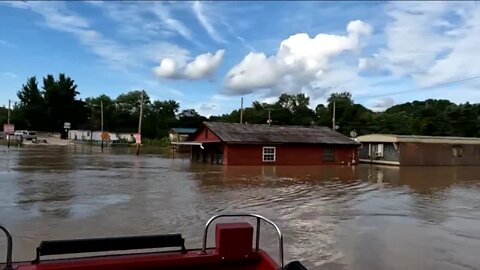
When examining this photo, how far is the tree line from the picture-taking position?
7007 cm

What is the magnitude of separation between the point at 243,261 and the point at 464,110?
61222 millimetres

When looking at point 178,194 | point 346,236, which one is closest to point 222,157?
point 178,194

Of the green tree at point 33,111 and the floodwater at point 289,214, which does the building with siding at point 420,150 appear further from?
the green tree at point 33,111

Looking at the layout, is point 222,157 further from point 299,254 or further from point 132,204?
point 299,254

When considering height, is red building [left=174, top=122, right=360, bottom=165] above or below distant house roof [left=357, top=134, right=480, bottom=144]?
below

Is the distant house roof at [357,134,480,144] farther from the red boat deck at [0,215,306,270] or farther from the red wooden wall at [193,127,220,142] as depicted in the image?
the red boat deck at [0,215,306,270]

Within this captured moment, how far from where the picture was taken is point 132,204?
39.7 feet

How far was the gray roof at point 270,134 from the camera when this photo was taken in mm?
31859

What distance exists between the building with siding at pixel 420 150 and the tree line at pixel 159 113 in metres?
23.4

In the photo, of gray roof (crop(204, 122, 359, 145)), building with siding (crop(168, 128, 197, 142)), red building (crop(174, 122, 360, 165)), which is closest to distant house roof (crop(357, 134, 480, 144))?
red building (crop(174, 122, 360, 165))

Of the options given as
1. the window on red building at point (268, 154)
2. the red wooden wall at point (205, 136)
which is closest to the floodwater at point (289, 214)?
the window on red building at point (268, 154)

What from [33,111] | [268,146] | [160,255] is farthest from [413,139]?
[33,111]

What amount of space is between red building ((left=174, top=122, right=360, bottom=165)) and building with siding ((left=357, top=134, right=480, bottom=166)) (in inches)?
130

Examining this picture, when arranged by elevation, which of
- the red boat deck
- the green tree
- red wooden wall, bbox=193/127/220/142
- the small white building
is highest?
the green tree
